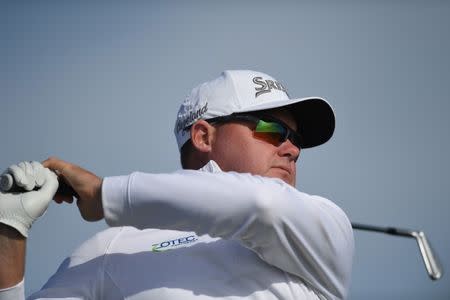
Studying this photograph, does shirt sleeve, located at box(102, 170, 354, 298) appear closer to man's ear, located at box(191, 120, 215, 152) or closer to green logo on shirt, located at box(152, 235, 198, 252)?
green logo on shirt, located at box(152, 235, 198, 252)

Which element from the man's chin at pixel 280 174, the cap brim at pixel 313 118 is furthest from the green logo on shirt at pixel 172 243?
the cap brim at pixel 313 118

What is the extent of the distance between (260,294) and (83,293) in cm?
118

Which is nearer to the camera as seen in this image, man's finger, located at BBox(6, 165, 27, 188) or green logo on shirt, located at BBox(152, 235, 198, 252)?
man's finger, located at BBox(6, 165, 27, 188)

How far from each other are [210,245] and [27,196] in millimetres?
1235

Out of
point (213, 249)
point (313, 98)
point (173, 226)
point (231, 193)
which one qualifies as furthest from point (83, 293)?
point (313, 98)

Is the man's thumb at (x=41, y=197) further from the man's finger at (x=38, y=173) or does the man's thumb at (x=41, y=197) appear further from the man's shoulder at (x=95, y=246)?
A: the man's shoulder at (x=95, y=246)

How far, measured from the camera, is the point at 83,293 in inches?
156

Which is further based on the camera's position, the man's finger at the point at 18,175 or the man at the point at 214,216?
the man's finger at the point at 18,175

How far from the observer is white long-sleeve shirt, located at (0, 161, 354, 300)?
3.09 meters

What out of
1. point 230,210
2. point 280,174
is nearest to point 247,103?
point 280,174

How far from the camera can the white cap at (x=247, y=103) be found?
465 centimetres

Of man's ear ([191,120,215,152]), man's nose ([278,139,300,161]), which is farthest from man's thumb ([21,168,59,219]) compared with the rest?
man's nose ([278,139,300,161])

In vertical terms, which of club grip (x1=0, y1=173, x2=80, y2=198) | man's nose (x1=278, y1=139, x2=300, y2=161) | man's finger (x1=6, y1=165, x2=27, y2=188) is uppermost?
man's finger (x1=6, y1=165, x2=27, y2=188)

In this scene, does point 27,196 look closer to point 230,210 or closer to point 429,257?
point 230,210
